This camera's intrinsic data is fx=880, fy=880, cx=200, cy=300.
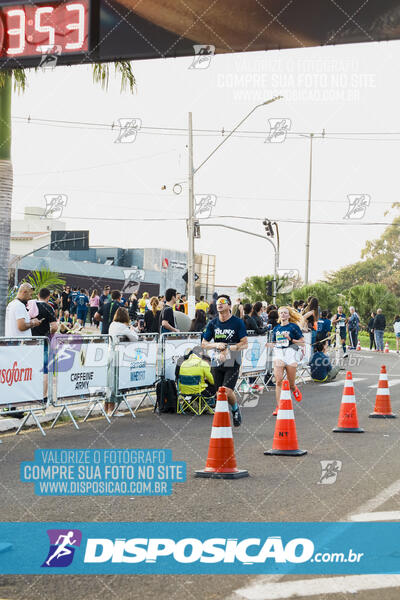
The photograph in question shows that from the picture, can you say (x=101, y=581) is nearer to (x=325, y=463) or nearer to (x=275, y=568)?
(x=275, y=568)

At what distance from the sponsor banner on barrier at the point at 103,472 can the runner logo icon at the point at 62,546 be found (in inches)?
61.7

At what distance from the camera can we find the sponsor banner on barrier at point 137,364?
13977mm

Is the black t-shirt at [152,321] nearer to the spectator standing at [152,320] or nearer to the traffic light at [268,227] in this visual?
the spectator standing at [152,320]

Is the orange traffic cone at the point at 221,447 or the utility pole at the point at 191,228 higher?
the utility pole at the point at 191,228

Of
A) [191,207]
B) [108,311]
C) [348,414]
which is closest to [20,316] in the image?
[108,311]

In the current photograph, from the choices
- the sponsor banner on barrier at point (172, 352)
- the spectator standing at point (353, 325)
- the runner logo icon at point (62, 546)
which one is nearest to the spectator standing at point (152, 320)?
the sponsor banner on barrier at point (172, 352)

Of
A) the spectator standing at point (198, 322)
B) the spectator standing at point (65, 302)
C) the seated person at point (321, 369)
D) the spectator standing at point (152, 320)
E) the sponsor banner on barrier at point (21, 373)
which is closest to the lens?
the sponsor banner on barrier at point (21, 373)

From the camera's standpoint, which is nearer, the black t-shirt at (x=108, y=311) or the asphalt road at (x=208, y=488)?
the asphalt road at (x=208, y=488)

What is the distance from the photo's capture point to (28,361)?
11781 millimetres

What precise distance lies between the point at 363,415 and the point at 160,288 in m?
56.4

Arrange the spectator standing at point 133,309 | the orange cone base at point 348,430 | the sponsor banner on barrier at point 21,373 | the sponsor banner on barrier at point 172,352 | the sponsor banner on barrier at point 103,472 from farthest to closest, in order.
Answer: the spectator standing at point 133,309 < the sponsor banner on barrier at point 172,352 < the orange cone base at point 348,430 < the sponsor banner on barrier at point 21,373 < the sponsor banner on barrier at point 103,472

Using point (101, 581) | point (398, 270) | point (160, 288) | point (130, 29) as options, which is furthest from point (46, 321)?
point (398, 270)

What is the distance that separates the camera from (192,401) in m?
14.5

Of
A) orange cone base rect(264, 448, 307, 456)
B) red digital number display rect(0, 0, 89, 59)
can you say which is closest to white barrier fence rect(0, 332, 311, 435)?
orange cone base rect(264, 448, 307, 456)
